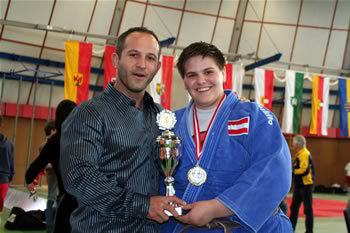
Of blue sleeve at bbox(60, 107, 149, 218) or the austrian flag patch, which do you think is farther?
the austrian flag patch

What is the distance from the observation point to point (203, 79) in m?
2.42

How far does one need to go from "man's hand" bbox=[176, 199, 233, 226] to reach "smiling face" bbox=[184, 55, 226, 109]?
0.63 m

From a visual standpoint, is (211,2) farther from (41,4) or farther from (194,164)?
(194,164)

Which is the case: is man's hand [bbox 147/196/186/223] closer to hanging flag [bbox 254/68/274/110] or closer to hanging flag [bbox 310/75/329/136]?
hanging flag [bbox 254/68/274/110]

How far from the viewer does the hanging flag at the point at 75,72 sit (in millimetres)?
14812

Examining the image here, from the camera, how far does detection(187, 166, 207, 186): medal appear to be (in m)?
2.28

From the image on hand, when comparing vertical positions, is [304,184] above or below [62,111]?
below

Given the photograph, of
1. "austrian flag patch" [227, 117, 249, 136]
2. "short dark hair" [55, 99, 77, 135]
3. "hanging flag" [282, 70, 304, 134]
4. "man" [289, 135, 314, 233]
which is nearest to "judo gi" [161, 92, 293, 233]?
"austrian flag patch" [227, 117, 249, 136]

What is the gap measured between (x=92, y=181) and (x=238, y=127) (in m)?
0.85

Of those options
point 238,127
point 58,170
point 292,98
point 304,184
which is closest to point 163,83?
point 292,98

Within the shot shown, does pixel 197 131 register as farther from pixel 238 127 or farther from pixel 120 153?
pixel 120 153

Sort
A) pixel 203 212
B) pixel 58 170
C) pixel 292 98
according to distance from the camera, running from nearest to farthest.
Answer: pixel 203 212
pixel 58 170
pixel 292 98

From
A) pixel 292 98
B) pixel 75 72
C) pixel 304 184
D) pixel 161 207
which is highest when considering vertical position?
pixel 292 98

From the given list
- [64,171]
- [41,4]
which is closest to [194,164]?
[64,171]
